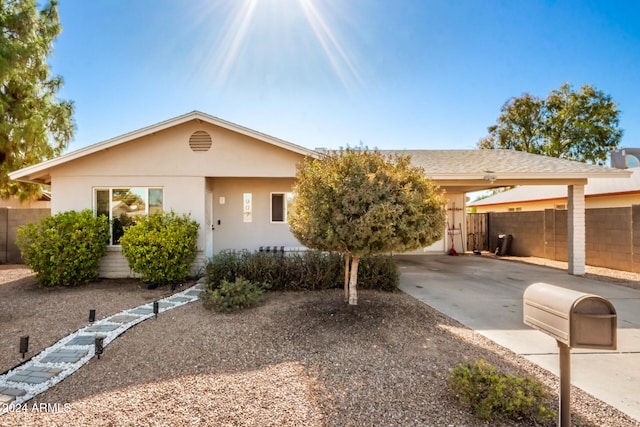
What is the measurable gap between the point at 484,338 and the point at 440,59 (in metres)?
8.71

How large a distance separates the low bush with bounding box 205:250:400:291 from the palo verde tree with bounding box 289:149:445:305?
2049 millimetres

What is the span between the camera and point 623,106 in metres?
23.0

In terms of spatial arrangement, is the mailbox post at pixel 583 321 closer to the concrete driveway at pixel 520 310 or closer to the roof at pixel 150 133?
the concrete driveway at pixel 520 310

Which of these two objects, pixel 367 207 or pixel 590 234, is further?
pixel 590 234

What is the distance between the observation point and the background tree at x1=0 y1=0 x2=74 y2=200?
35.6 ft

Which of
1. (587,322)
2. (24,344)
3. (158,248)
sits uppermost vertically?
(587,322)

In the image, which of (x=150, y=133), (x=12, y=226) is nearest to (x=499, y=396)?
(x=150, y=133)

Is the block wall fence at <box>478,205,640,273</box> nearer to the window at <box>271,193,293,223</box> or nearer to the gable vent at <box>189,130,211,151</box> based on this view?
the window at <box>271,193,293,223</box>

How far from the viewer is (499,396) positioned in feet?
8.24

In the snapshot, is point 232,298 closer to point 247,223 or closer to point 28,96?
point 247,223

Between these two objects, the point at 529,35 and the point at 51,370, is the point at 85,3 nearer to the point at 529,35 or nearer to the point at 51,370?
the point at 51,370

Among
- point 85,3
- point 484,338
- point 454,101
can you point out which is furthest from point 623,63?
point 85,3

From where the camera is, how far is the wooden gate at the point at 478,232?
Result: 50.4ft

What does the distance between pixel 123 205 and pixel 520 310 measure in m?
9.16
